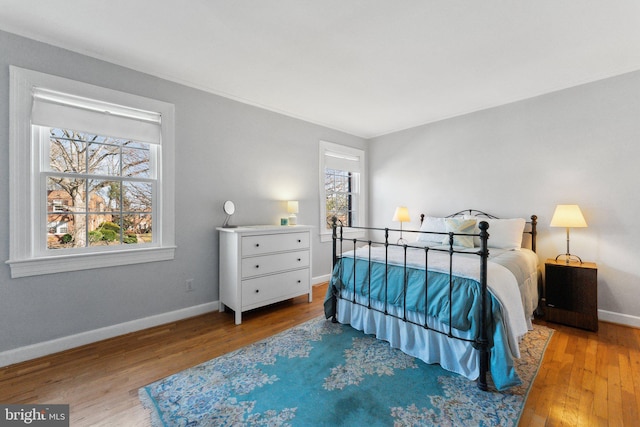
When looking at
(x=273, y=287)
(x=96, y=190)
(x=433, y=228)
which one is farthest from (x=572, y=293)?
(x=96, y=190)

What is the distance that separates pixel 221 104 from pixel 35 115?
1.59 meters

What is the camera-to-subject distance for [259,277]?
3.00 m

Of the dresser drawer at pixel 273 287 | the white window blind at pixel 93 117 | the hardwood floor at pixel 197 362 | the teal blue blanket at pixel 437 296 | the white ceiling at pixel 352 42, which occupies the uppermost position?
the white ceiling at pixel 352 42

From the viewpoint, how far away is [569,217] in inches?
108

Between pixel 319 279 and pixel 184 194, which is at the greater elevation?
pixel 184 194

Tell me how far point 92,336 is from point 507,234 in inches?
169

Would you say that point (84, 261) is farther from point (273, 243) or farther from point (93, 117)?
point (273, 243)

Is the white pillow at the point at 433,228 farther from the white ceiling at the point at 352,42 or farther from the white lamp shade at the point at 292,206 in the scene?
the white lamp shade at the point at 292,206

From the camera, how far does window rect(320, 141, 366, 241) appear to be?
4313 millimetres

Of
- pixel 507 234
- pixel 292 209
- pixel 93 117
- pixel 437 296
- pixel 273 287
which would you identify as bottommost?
pixel 273 287

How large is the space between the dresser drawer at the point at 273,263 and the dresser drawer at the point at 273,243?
2.5 inches

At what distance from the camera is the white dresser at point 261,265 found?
112 inches

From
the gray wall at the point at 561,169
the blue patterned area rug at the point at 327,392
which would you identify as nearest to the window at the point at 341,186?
the gray wall at the point at 561,169

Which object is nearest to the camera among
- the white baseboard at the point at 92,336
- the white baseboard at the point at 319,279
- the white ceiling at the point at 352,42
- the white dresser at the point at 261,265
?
the white ceiling at the point at 352,42
